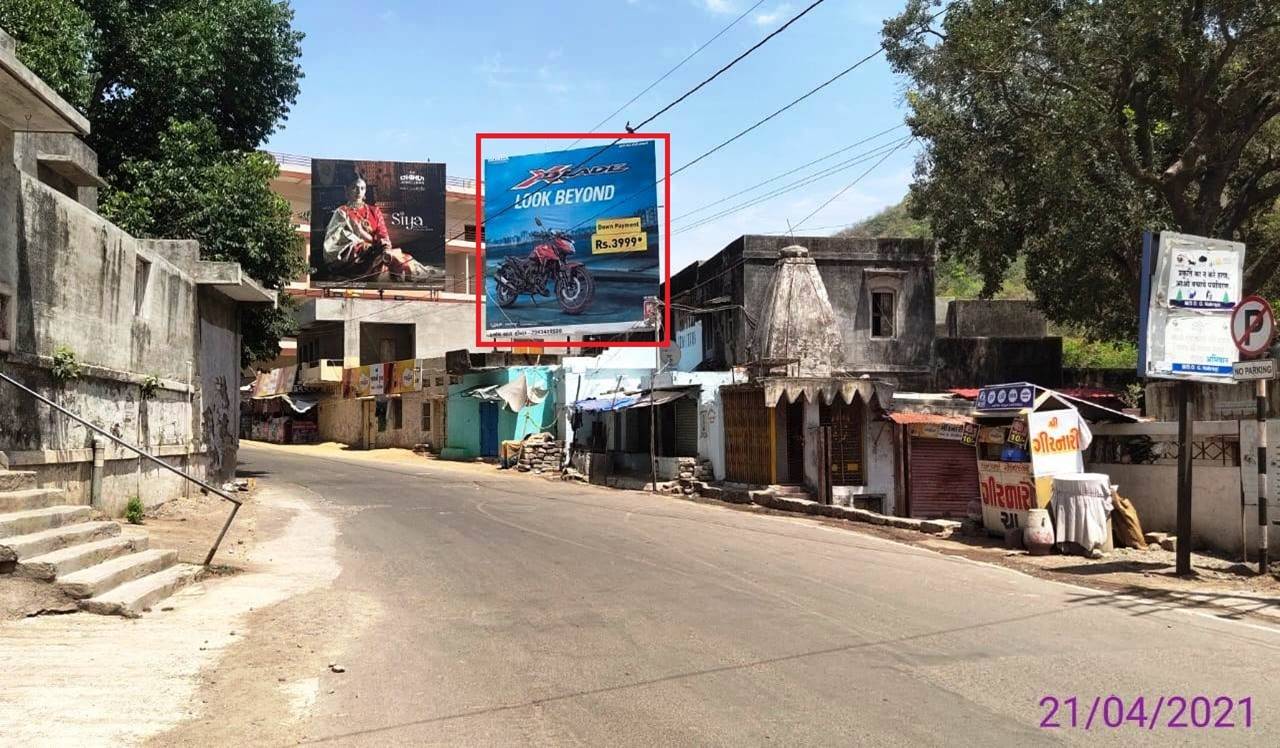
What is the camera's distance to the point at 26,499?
29.2 feet

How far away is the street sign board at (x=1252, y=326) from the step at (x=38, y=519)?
1296cm

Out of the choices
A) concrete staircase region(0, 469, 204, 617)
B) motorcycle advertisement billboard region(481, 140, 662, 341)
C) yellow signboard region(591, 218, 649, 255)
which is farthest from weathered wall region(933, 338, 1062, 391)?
concrete staircase region(0, 469, 204, 617)

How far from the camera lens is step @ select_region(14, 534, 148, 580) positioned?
7.66 metres

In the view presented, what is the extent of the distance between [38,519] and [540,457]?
945 inches

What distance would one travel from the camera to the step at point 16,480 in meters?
9.09

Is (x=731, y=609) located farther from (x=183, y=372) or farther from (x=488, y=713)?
(x=183, y=372)

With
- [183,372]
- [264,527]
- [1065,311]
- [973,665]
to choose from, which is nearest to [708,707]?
[973,665]

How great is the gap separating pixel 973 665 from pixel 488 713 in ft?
11.1

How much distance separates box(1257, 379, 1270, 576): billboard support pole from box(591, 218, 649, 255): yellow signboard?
26.0 metres

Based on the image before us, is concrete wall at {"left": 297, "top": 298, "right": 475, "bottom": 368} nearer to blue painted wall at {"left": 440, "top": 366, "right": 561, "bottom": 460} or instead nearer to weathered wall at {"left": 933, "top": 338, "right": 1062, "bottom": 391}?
blue painted wall at {"left": 440, "top": 366, "right": 561, "bottom": 460}

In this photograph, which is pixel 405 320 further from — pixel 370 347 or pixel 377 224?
pixel 377 224

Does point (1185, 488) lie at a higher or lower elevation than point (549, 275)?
lower

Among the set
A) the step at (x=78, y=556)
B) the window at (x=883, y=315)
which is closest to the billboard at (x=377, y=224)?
the window at (x=883, y=315)

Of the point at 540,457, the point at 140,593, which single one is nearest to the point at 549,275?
the point at 540,457
